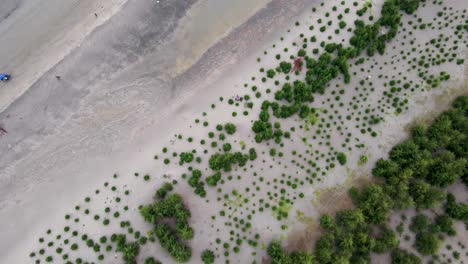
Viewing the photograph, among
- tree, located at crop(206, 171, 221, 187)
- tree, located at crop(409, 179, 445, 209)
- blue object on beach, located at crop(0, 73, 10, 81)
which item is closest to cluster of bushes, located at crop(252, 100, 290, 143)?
tree, located at crop(206, 171, 221, 187)

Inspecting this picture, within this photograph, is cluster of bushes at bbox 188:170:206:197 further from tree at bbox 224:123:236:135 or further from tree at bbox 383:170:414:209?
tree at bbox 383:170:414:209

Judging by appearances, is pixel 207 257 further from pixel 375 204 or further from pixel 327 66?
pixel 327 66

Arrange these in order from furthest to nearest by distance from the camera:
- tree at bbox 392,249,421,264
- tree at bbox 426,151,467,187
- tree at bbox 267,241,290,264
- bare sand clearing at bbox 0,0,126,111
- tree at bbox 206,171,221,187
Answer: bare sand clearing at bbox 0,0,126,111, tree at bbox 206,171,221,187, tree at bbox 426,151,467,187, tree at bbox 392,249,421,264, tree at bbox 267,241,290,264

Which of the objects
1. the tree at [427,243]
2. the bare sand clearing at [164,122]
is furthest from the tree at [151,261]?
the tree at [427,243]

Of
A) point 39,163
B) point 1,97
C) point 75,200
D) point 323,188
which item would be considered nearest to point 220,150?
point 323,188

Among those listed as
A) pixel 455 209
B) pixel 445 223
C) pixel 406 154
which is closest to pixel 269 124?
pixel 406 154

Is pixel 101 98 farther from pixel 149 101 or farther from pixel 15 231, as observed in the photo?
pixel 15 231

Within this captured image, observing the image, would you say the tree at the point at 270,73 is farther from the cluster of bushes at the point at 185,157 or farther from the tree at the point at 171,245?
the tree at the point at 171,245
